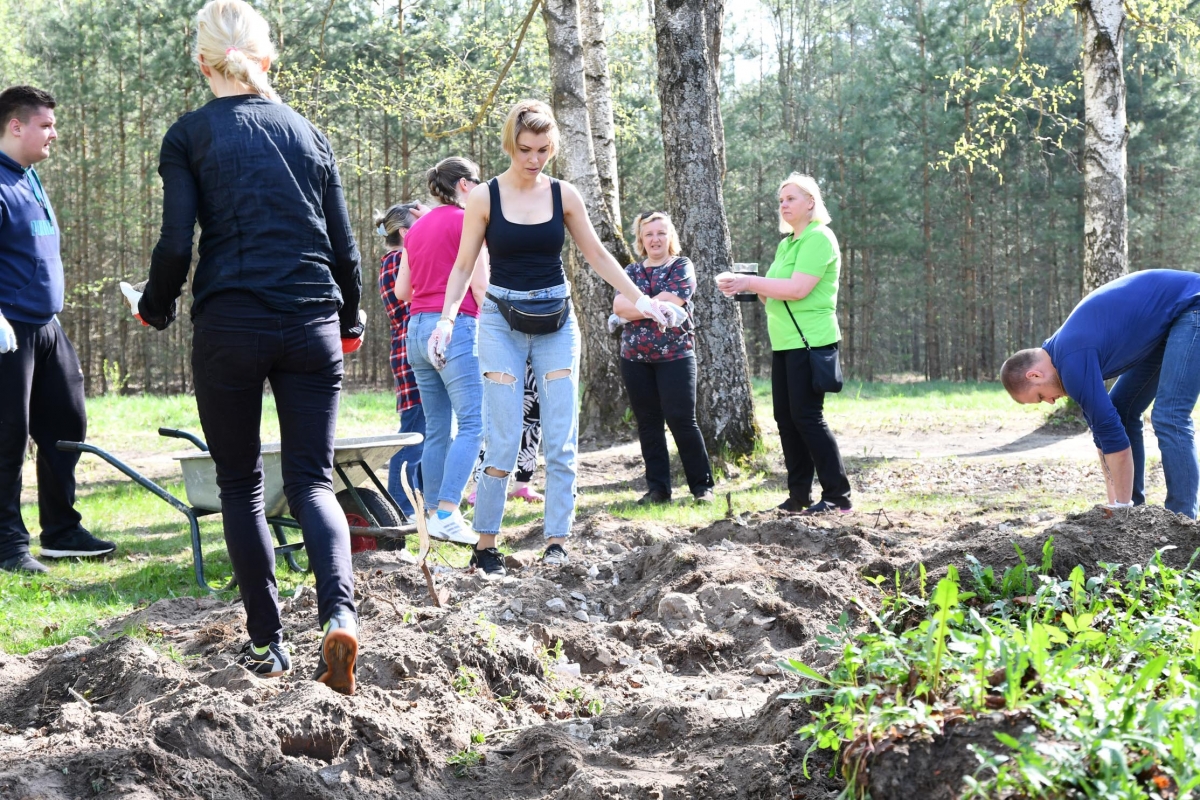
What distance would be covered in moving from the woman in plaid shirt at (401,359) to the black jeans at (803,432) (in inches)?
84.2

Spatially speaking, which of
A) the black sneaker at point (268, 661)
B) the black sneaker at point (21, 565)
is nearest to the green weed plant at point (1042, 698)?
the black sneaker at point (268, 661)

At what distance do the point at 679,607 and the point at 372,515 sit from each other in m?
1.79

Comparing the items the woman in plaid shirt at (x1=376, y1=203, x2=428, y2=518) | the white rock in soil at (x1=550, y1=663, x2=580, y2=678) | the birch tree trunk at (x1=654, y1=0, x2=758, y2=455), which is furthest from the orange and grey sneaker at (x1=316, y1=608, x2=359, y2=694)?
the birch tree trunk at (x1=654, y1=0, x2=758, y2=455)

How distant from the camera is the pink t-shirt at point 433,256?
574 centimetres

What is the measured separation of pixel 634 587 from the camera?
4828 mm

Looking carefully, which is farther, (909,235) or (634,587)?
(909,235)

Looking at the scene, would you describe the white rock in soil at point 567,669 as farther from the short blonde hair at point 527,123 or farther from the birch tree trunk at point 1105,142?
the birch tree trunk at point 1105,142

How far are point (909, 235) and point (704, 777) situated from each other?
27.1 metres

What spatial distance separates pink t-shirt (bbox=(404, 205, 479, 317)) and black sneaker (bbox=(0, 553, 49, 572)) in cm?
239

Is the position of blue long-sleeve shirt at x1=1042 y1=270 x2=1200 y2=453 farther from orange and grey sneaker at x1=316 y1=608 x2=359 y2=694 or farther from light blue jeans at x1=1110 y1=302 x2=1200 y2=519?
orange and grey sneaker at x1=316 y1=608 x2=359 y2=694

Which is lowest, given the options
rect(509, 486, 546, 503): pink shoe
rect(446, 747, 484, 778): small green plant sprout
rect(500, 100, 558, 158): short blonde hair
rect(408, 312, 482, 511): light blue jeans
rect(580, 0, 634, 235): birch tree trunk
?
rect(509, 486, 546, 503): pink shoe

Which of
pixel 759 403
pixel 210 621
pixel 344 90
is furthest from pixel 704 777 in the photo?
pixel 344 90

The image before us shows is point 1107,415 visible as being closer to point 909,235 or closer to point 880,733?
point 880,733

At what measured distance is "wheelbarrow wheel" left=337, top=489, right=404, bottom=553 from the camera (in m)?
5.45
